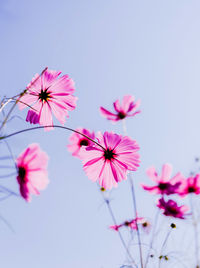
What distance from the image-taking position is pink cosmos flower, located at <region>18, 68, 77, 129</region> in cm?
61

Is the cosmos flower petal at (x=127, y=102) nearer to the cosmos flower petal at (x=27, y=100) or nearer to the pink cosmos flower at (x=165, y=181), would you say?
the pink cosmos flower at (x=165, y=181)

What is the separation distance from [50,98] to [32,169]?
0.91 ft

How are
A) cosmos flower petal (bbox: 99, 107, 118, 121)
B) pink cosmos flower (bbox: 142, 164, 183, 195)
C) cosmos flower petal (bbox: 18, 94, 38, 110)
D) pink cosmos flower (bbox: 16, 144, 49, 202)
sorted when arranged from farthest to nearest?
cosmos flower petal (bbox: 99, 107, 118, 121)
pink cosmos flower (bbox: 142, 164, 183, 195)
cosmos flower petal (bbox: 18, 94, 38, 110)
pink cosmos flower (bbox: 16, 144, 49, 202)

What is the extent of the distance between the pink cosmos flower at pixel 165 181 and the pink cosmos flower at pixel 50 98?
743 mm

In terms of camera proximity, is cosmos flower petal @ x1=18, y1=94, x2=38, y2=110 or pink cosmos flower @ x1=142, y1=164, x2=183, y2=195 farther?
pink cosmos flower @ x1=142, y1=164, x2=183, y2=195

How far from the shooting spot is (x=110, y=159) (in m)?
0.73

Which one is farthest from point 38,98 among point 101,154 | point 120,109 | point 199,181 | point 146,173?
point 199,181

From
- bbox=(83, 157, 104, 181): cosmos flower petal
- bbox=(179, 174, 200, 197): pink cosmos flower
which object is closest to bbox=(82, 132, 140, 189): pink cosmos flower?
bbox=(83, 157, 104, 181): cosmos flower petal

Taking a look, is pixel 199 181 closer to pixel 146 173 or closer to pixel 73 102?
pixel 146 173

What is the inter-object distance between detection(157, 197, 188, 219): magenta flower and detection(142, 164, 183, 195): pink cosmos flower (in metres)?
0.06

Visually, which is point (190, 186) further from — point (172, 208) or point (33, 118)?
point (33, 118)

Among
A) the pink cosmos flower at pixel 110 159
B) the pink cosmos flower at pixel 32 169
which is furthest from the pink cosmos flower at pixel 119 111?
the pink cosmos flower at pixel 32 169

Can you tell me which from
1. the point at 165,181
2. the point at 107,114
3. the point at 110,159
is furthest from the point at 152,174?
the point at 110,159

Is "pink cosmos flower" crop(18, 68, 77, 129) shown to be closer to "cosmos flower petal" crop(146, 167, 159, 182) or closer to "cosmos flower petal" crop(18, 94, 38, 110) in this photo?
"cosmos flower petal" crop(18, 94, 38, 110)
